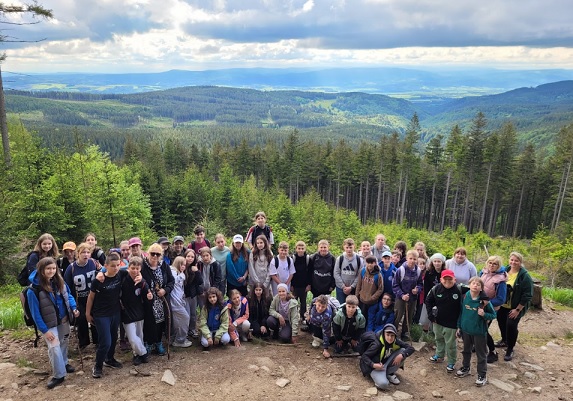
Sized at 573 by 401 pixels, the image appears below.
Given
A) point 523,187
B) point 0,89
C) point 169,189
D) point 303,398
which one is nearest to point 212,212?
point 169,189

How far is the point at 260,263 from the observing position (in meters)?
7.86

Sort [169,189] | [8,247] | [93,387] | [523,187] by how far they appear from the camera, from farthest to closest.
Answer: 1. [523,187]
2. [169,189]
3. [8,247]
4. [93,387]

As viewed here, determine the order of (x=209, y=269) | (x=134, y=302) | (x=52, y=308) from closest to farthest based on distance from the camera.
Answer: (x=52, y=308), (x=134, y=302), (x=209, y=269)

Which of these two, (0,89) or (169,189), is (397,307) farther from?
(169,189)

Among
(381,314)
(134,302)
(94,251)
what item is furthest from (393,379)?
(94,251)

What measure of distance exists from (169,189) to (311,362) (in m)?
28.5

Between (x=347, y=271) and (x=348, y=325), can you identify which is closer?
(x=348, y=325)

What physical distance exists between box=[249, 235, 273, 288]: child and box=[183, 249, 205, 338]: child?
1.14m

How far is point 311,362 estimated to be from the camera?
22.4 feet

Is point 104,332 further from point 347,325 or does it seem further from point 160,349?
point 347,325

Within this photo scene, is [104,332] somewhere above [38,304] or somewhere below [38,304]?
below

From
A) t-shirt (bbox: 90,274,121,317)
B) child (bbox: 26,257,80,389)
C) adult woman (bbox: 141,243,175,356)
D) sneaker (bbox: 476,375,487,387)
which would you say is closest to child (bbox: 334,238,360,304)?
sneaker (bbox: 476,375,487,387)

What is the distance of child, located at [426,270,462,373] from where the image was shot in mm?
6418

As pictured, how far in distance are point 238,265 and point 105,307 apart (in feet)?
9.19
